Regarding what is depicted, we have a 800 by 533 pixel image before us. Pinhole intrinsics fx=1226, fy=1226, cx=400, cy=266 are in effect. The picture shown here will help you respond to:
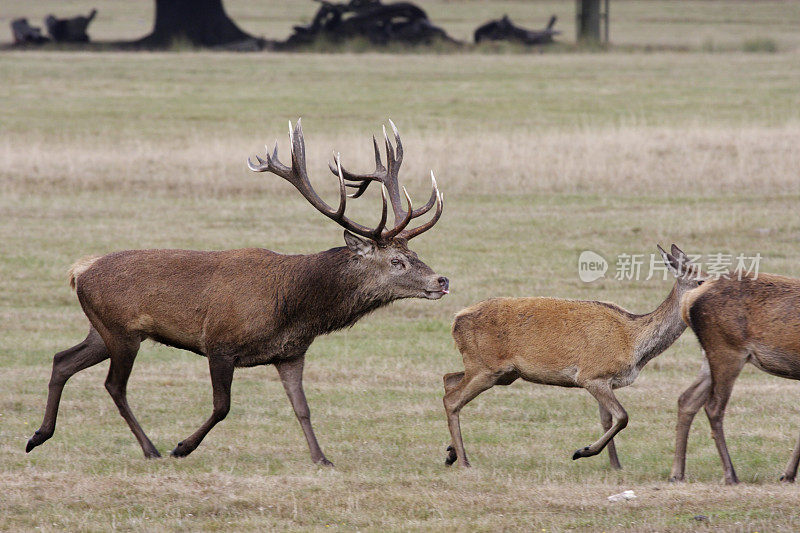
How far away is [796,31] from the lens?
6234cm

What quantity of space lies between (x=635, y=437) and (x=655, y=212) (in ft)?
33.3

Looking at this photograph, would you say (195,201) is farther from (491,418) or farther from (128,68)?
(128,68)

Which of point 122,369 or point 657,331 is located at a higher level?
point 657,331

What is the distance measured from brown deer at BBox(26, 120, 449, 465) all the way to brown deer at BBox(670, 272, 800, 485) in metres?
Answer: 1.93

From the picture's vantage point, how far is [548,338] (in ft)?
29.5

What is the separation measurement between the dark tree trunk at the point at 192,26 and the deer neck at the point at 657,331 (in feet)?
144

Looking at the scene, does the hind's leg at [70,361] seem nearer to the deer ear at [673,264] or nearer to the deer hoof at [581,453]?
the deer hoof at [581,453]

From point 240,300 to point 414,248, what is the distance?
8601 mm

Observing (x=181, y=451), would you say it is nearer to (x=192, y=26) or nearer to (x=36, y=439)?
(x=36, y=439)

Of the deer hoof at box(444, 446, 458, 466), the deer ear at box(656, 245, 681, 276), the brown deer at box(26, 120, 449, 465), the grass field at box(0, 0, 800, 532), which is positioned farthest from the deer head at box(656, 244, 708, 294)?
the deer hoof at box(444, 446, 458, 466)

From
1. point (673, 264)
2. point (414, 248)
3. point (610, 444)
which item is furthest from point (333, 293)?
point (414, 248)

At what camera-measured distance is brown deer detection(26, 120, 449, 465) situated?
8898mm

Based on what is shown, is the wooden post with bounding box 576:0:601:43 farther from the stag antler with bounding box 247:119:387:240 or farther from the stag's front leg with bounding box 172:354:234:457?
the stag's front leg with bounding box 172:354:234:457

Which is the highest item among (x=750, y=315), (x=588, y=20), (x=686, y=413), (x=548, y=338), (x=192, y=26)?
(x=750, y=315)
